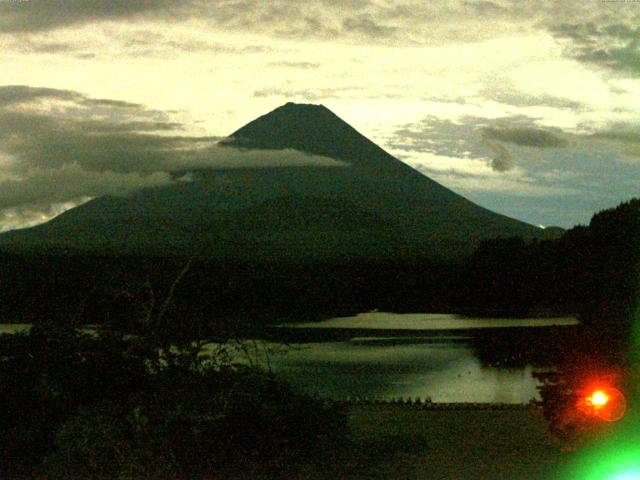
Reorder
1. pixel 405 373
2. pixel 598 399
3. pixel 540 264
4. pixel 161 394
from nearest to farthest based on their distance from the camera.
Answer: pixel 598 399, pixel 161 394, pixel 405 373, pixel 540 264

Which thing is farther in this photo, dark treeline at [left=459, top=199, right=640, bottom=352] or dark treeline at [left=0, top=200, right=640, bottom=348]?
dark treeline at [left=459, top=199, right=640, bottom=352]

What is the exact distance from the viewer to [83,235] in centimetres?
7012

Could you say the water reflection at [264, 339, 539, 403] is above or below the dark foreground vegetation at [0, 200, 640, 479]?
below

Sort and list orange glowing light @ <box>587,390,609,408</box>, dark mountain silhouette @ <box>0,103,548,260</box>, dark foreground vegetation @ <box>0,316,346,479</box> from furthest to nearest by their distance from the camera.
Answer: dark mountain silhouette @ <box>0,103,548,260</box>
dark foreground vegetation @ <box>0,316,346,479</box>
orange glowing light @ <box>587,390,609,408</box>

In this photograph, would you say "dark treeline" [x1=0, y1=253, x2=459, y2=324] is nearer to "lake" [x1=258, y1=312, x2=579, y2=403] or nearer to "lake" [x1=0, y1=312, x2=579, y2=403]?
"lake" [x1=0, y1=312, x2=579, y2=403]

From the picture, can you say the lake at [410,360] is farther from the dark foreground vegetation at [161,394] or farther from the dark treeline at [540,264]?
the dark treeline at [540,264]

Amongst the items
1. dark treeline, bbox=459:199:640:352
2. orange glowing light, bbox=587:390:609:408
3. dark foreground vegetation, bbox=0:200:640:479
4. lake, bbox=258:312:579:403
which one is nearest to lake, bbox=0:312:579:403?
lake, bbox=258:312:579:403

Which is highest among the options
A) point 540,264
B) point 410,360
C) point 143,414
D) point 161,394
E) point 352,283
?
point 161,394

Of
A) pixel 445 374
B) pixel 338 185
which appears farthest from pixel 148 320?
pixel 338 185

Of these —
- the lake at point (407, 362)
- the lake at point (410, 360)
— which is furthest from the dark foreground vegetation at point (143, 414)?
the lake at point (407, 362)

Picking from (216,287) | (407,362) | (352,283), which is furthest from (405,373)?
(352,283)

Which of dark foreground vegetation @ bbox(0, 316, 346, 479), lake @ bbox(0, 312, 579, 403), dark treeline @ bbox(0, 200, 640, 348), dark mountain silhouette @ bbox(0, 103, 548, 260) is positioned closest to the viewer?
dark foreground vegetation @ bbox(0, 316, 346, 479)

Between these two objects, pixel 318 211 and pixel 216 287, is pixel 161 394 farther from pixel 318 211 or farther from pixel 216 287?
pixel 318 211

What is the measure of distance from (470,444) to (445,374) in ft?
45.1
